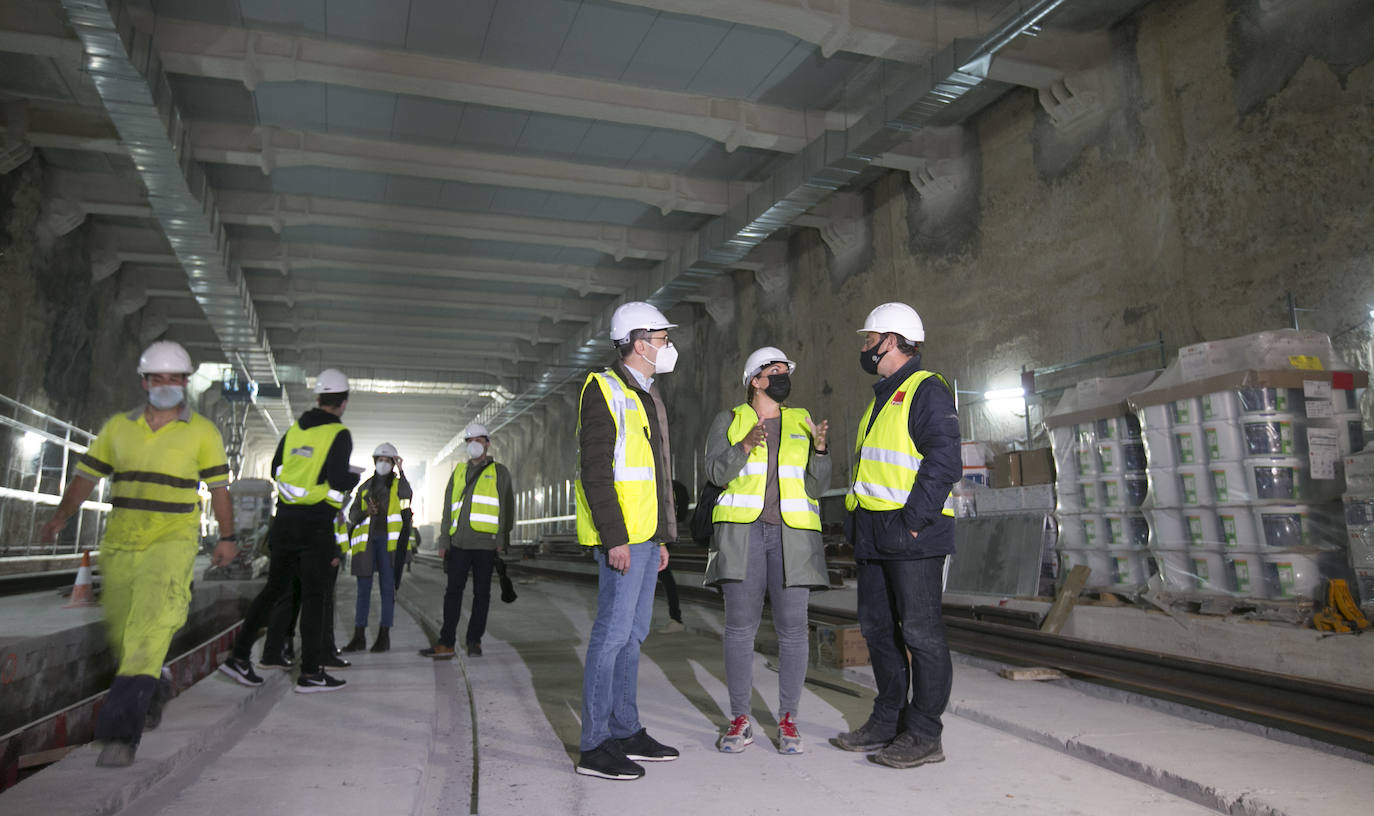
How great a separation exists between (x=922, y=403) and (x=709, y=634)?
16.5 feet

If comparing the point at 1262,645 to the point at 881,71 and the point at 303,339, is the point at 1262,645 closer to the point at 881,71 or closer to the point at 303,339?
the point at 881,71

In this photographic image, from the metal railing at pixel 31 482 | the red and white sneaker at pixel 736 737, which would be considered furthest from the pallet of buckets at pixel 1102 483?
the metal railing at pixel 31 482

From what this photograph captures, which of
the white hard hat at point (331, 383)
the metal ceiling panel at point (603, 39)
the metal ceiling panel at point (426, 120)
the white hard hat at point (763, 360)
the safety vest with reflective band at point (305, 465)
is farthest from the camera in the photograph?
the metal ceiling panel at point (426, 120)


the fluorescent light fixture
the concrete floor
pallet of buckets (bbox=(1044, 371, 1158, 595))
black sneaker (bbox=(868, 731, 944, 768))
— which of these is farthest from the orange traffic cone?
the fluorescent light fixture

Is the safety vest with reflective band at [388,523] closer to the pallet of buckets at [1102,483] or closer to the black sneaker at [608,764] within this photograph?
the black sneaker at [608,764]

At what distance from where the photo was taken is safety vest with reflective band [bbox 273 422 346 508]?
5078mm

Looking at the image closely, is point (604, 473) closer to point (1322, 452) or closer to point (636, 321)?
point (636, 321)

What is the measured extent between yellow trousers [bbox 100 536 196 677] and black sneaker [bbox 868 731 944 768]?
2.77 m

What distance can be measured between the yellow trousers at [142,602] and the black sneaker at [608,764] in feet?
5.46

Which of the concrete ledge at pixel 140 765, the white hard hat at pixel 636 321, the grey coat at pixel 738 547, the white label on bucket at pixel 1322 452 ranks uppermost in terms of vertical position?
the white hard hat at pixel 636 321

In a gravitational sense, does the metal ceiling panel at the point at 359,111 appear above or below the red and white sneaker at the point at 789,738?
above

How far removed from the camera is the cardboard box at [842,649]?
5.68 meters

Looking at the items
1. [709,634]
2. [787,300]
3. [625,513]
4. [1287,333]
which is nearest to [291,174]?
[787,300]

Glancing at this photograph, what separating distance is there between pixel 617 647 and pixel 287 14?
25.7 feet
